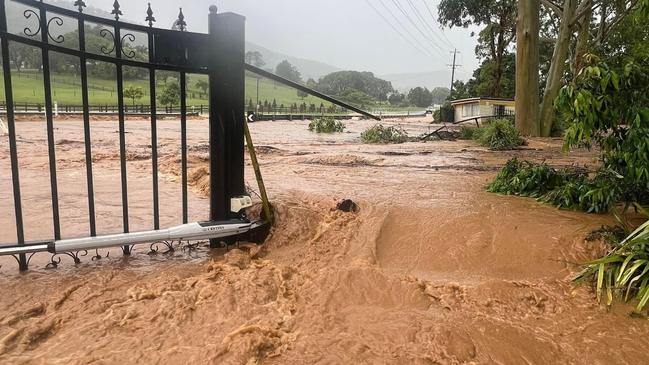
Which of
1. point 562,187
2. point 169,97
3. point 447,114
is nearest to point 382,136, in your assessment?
point 562,187

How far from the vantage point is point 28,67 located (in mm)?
70688

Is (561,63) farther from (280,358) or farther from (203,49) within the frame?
(280,358)

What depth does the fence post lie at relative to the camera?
12.0 ft

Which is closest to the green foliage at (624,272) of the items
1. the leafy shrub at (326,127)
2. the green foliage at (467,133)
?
the green foliage at (467,133)

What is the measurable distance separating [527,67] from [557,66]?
1754 millimetres

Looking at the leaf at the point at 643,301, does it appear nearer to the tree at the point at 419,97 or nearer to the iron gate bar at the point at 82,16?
the iron gate bar at the point at 82,16

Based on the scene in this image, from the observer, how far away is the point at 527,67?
674 inches

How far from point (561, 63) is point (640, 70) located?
624 inches

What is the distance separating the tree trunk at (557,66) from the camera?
17.2 m

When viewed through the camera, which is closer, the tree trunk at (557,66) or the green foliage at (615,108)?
the green foliage at (615,108)

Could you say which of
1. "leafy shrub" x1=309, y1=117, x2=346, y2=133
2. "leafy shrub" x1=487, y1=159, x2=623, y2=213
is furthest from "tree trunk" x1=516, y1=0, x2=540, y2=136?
"leafy shrub" x1=487, y1=159, x2=623, y2=213

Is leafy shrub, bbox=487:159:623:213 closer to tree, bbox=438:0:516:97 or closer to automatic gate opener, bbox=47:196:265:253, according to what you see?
automatic gate opener, bbox=47:196:265:253

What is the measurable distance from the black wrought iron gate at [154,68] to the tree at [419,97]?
414 feet

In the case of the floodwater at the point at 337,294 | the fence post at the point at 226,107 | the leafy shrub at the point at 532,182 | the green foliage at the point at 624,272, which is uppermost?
the fence post at the point at 226,107
